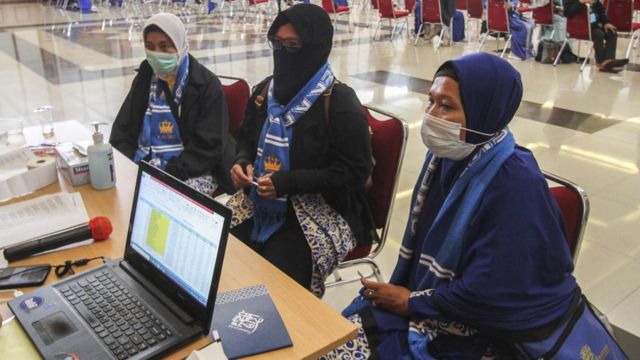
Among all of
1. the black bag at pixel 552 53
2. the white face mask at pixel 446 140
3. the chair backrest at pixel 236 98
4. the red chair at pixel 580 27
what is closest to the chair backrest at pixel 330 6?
the black bag at pixel 552 53

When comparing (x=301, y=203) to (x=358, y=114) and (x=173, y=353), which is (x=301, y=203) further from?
(x=173, y=353)

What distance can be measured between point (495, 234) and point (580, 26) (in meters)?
7.19

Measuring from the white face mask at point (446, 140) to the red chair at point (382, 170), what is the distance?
13.3 inches

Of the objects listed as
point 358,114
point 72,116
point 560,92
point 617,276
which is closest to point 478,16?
point 560,92

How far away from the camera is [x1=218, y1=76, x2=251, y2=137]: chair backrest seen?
2586 millimetres

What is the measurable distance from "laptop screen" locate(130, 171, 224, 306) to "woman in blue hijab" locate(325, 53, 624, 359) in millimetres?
507

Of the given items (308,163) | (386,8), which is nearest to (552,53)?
(386,8)

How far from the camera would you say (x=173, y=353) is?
3.66 ft

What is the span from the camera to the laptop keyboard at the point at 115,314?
3.66 feet

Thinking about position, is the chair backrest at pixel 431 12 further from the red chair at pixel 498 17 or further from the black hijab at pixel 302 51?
the black hijab at pixel 302 51

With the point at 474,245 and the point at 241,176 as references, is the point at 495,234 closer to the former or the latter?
the point at 474,245

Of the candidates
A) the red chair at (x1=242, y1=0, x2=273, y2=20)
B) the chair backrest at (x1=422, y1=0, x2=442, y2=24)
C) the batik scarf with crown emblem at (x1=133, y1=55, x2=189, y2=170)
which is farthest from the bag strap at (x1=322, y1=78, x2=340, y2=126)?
the red chair at (x1=242, y1=0, x2=273, y2=20)

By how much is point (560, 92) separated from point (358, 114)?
517cm

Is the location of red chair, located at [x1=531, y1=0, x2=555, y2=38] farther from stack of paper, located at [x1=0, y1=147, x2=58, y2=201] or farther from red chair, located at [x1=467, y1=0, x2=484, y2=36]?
stack of paper, located at [x1=0, y1=147, x2=58, y2=201]
